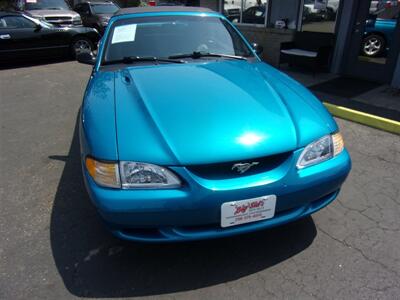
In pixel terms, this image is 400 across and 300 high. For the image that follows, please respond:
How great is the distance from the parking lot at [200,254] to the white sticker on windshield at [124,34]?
1.42 metres

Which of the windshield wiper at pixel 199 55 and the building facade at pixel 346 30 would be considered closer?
the windshield wiper at pixel 199 55

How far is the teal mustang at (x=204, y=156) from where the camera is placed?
182 cm

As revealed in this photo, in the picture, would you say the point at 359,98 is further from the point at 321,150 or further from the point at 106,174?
the point at 106,174

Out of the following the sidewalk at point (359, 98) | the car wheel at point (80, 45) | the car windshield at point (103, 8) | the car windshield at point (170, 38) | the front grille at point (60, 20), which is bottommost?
the sidewalk at point (359, 98)

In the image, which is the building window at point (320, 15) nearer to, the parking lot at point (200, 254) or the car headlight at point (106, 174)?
the parking lot at point (200, 254)

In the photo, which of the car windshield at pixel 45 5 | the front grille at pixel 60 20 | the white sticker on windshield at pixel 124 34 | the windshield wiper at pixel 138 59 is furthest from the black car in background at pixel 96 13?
the windshield wiper at pixel 138 59

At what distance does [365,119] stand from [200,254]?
352cm

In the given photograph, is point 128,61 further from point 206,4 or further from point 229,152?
point 206,4

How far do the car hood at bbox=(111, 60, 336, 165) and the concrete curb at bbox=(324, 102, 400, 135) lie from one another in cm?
243

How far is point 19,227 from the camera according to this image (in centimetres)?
266

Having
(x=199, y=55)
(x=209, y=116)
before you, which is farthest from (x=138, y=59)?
(x=209, y=116)

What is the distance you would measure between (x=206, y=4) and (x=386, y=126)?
7.93m

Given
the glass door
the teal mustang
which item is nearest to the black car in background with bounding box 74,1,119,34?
the glass door

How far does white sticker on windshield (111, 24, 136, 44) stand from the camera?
3.23 metres
